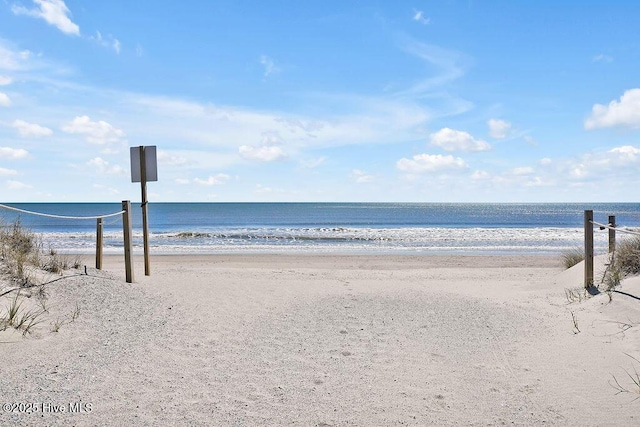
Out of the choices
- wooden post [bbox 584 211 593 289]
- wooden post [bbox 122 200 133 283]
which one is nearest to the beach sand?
wooden post [bbox 122 200 133 283]

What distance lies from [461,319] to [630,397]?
2.91 m

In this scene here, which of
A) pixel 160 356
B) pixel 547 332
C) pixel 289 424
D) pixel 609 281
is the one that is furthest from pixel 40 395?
pixel 609 281

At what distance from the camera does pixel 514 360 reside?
201 inches

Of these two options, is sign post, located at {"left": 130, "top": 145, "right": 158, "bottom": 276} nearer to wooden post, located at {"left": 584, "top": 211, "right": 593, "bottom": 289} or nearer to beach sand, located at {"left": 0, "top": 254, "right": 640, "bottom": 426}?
beach sand, located at {"left": 0, "top": 254, "right": 640, "bottom": 426}

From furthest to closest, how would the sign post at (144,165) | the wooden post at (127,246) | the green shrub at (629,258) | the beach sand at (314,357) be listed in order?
the sign post at (144,165)
the wooden post at (127,246)
the green shrub at (629,258)
the beach sand at (314,357)

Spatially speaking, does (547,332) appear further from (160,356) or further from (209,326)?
(160,356)

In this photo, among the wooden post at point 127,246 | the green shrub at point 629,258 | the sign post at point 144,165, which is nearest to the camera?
the green shrub at point 629,258

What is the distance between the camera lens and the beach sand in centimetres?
377

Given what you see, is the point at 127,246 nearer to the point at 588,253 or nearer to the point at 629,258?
the point at 588,253

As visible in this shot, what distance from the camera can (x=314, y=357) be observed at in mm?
5109

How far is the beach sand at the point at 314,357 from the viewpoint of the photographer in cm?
377

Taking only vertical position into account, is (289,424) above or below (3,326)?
below

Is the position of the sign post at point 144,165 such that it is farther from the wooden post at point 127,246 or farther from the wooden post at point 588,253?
the wooden post at point 588,253

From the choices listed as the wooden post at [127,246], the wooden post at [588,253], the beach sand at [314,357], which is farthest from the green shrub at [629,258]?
the wooden post at [127,246]
